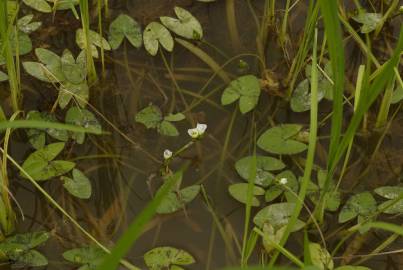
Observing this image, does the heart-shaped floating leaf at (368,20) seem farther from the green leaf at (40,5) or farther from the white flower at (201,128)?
the green leaf at (40,5)

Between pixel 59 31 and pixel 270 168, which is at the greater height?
pixel 59 31

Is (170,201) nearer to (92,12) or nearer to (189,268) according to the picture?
(189,268)

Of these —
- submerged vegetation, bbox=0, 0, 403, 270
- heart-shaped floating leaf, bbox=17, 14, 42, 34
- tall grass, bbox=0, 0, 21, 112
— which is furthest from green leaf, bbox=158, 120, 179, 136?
heart-shaped floating leaf, bbox=17, 14, 42, 34

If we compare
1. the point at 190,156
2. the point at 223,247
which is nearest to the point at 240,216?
the point at 223,247

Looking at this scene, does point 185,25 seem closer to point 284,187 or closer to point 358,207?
point 284,187

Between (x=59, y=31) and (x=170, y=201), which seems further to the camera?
(x=59, y=31)

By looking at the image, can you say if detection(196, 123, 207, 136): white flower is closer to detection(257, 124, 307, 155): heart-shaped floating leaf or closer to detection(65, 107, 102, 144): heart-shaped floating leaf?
detection(257, 124, 307, 155): heart-shaped floating leaf
